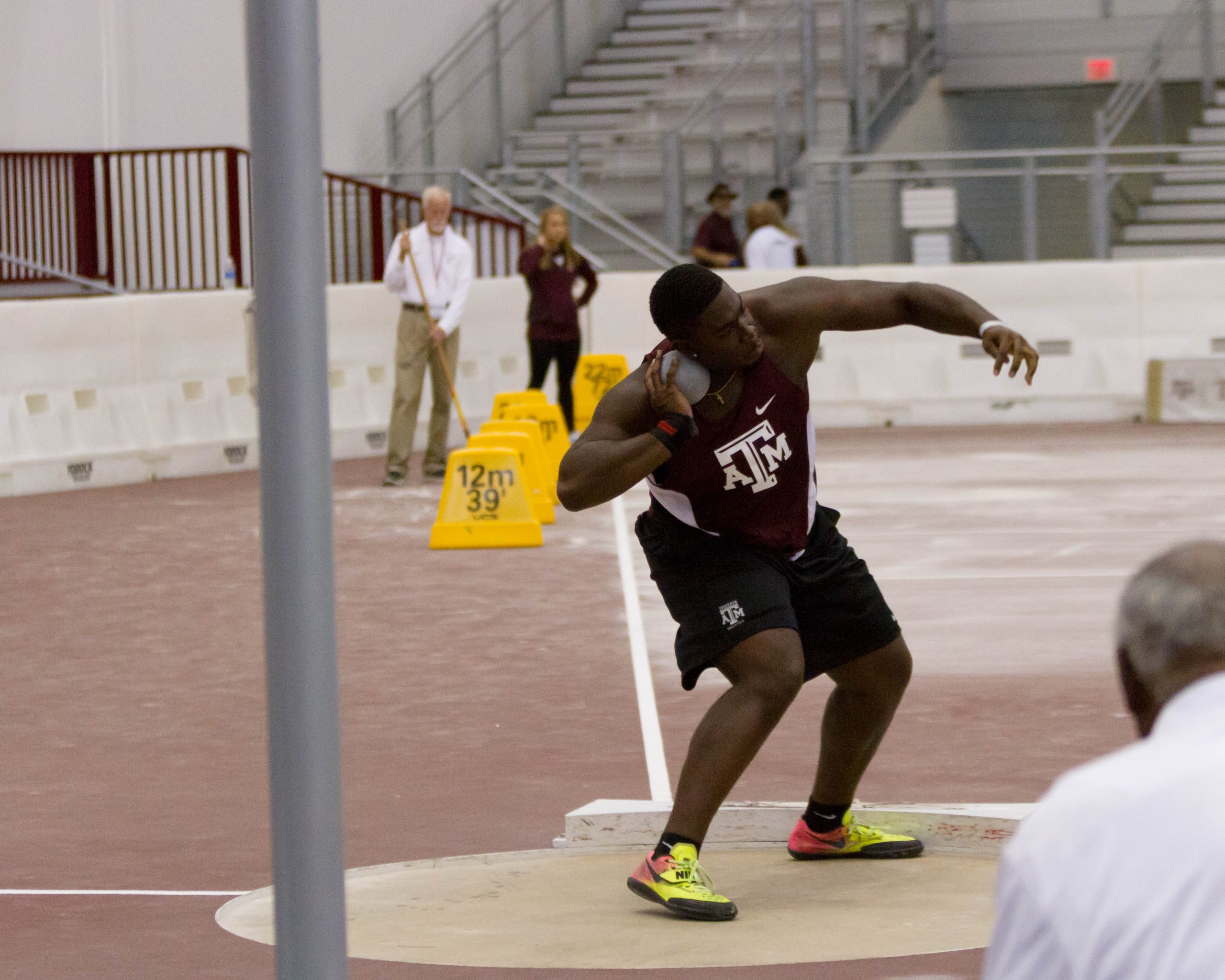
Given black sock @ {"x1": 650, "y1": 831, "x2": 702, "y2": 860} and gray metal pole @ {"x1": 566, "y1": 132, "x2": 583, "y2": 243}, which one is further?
gray metal pole @ {"x1": 566, "y1": 132, "x2": 583, "y2": 243}

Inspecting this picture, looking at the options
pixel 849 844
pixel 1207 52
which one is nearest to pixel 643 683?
pixel 849 844

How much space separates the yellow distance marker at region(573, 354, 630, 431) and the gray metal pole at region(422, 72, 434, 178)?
800cm

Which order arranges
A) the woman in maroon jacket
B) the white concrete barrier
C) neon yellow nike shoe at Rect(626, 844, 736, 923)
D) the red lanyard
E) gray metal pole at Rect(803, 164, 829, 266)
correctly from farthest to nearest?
gray metal pole at Rect(803, 164, 829, 266) → the woman in maroon jacket → the white concrete barrier → the red lanyard → neon yellow nike shoe at Rect(626, 844, 736, 923)

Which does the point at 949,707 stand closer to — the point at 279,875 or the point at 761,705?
the point at 761,705

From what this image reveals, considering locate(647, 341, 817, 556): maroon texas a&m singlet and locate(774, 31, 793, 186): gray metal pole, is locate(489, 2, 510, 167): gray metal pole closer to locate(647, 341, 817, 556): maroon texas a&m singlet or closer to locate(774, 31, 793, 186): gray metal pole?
locate(774, 31, 793, 186): gray metal pole

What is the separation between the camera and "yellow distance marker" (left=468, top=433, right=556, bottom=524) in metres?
14.7

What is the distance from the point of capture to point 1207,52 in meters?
28.3

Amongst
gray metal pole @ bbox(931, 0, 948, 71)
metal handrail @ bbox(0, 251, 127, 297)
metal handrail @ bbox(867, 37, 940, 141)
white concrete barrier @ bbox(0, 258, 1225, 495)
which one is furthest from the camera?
gray metal pole @ bbox(931, 0, 948, 71)

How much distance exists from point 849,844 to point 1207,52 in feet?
78.4

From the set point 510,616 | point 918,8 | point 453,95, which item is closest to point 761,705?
point 510,616

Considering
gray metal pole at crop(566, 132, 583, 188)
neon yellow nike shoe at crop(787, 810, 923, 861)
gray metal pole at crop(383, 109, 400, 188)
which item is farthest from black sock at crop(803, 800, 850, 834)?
gray metal pole at crop(383, 109, 400, 188)

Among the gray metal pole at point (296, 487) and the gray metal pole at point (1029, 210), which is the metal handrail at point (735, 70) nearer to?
the gray metal pole at point (1029, 210)

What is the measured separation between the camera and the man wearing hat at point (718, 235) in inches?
892

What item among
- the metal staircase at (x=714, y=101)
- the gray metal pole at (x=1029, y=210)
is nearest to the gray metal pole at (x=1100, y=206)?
the gray metal pole at (x=1029, y=210)
